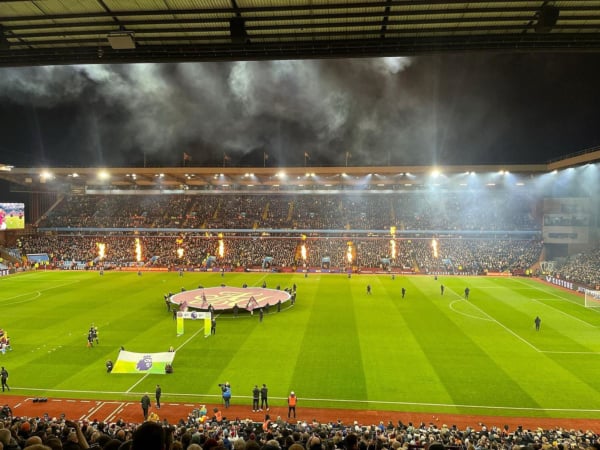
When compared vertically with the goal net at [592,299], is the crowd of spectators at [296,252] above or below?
above

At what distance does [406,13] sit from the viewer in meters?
9.93

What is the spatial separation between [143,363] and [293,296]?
18685 mm

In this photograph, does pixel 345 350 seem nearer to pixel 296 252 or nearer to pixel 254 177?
pixel 296 252

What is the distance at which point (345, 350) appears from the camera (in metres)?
25.2

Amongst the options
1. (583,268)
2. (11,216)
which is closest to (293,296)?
(583,268)

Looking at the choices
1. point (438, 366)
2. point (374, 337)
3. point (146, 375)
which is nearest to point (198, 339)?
point (146, 375)

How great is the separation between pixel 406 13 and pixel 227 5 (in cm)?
426

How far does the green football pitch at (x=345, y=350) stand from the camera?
1934 centimetres

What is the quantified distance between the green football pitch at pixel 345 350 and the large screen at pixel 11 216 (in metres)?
A: 24.3

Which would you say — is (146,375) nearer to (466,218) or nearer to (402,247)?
(402,247)

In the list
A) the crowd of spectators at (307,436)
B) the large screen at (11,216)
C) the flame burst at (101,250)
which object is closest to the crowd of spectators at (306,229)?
the flame burst at (101,250)

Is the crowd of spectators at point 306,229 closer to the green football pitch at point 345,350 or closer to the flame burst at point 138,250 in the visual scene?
the flame burst at point 138,250

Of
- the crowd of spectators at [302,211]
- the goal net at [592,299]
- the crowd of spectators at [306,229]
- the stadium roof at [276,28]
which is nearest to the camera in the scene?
the stadium roof at [276,28]

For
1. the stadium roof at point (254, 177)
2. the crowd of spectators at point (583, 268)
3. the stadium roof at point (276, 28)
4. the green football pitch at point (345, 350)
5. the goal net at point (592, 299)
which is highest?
the stadium roof at point (254, 177)
